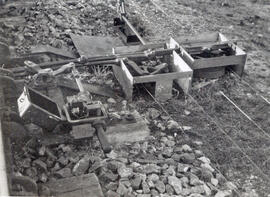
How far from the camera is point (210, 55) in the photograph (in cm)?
1006

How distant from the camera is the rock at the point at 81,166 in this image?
6.70 meters

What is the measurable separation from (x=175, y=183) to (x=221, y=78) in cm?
392

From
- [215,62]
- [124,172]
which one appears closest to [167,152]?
[124,172]

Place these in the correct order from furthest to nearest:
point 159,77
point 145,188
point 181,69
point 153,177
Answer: point 181,69 → point 159,77 → point 153,177 → point 145,188

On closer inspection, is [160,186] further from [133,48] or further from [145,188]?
[133,48]

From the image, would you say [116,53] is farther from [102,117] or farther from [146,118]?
[102,117]

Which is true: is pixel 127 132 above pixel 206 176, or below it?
above

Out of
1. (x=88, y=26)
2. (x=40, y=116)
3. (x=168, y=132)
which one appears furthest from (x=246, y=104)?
(x=88, y=26)

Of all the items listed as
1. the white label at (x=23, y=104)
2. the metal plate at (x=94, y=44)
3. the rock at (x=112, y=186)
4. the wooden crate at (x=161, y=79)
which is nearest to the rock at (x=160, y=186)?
the rock at (x=112, y=186)

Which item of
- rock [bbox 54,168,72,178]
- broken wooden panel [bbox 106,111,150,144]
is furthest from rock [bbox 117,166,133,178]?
broken wooden panel [bbox 106,111,150,144]

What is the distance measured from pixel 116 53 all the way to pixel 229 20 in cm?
523

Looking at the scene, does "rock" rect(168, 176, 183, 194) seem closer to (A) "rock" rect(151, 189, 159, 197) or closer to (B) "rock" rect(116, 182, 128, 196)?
(A) "rock" rect(151, 189, 159, 197)

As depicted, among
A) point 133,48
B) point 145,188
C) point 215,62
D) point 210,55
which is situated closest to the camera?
point 145,188

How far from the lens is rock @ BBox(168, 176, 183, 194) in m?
6.52
